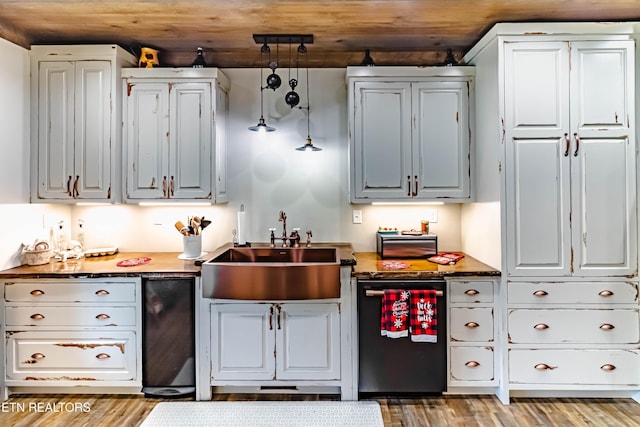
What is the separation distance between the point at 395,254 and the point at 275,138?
52.4 inches

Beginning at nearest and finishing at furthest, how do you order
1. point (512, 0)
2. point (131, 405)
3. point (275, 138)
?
point (512, 0) → point (131, 405) → point (275, 138)

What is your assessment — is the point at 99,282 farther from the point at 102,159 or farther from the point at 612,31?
the point at 612,31

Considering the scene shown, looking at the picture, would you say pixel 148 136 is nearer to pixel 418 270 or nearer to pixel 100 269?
pixel 100 269

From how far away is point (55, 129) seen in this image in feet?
9.20

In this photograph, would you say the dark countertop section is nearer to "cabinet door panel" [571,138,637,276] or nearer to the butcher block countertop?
the butcher block countertop

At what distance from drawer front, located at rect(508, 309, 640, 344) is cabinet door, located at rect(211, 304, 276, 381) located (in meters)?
1.53

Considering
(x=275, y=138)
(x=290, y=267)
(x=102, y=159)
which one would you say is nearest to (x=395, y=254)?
(x=290, y=267)

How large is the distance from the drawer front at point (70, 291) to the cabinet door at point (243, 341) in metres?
0.58

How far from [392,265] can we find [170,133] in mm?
1829

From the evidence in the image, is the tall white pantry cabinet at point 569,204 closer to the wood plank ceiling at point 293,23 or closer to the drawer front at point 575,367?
the drawer front at point 575,367

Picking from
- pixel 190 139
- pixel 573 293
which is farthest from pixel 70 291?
→ pixel 573 293

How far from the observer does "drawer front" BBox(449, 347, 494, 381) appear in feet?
8.27

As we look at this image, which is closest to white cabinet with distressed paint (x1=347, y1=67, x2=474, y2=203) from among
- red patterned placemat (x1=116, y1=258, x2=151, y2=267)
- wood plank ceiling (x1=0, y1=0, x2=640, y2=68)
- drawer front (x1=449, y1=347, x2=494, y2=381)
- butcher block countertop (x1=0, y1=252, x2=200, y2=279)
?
wood plank ceiling (x1=0, y1=0, x2=640, y2=68)

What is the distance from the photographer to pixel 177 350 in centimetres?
254
